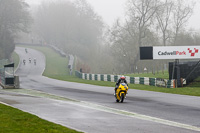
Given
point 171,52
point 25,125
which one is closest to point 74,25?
point 171,52

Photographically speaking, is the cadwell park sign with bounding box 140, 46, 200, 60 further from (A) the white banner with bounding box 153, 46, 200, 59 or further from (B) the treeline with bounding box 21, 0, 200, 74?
(B) the treeline with bounding box 21, 0, 200, 74

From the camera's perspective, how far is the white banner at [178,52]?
29844mm

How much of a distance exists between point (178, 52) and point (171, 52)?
562 millimetres

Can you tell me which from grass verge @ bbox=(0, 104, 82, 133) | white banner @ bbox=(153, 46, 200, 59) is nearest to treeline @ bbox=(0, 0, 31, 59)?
Result: white banner @ bbox=(153, 46, 200, 59)

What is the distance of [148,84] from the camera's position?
109 ft

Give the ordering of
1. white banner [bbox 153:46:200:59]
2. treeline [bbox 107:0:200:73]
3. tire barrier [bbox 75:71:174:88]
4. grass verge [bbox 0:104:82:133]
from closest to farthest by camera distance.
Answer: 1. grass verge [bbox 0:104:82:133]
2. tire barrier [bbox 75:71:174:88]
3. white banner [bbox 153:46:200:59]
4. treeline [bbox 107:0:200:73]

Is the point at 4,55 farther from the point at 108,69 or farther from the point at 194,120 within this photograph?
the point at 194,120

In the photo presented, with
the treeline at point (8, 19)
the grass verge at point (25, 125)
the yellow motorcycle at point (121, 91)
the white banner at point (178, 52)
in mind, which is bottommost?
the grass verge at point (25, 125)

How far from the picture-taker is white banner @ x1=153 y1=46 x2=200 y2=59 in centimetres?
2984

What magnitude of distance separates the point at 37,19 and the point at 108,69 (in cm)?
5646

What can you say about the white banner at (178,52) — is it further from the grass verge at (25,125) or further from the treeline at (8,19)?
the treeline at (8,19)

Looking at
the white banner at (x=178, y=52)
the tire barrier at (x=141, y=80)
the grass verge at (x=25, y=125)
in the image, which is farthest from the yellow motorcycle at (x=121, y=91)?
the white banner at (x=178, y=52)

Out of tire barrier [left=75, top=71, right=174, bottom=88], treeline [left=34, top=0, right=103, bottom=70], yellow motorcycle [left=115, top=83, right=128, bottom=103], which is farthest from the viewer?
treeline [left=34, top=0, right=103, bottom=70]

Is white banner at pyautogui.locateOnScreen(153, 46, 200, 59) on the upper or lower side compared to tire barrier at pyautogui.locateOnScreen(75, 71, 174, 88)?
upper
